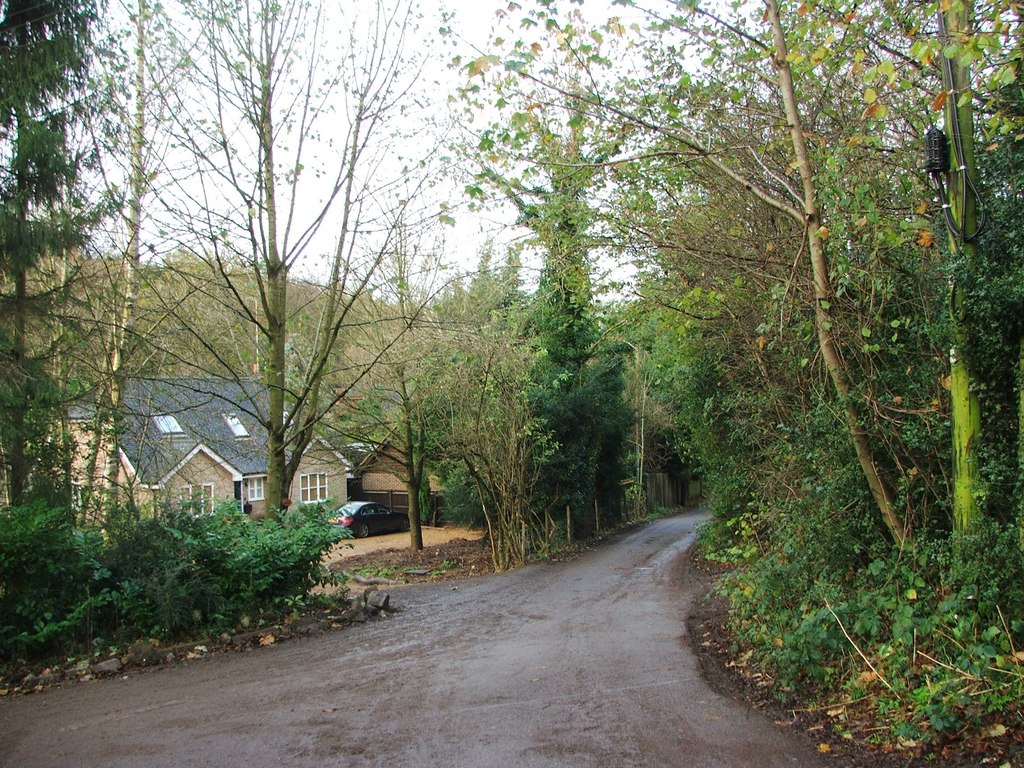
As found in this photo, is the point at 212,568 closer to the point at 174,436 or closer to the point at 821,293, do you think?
the point at 174,436

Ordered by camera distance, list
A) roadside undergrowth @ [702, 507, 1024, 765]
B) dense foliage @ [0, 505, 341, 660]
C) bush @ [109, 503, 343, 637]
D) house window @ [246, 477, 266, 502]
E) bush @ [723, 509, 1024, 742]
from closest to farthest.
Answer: roadside undergrowth @ [702, 507, 1024, 765]
bush @ [723, 509, 1024, 742]
dense foliage @ [0, 505, 341, 660]
bush @ [109, 503, 343, 637]
house window @ [246, 477, 266, 502]

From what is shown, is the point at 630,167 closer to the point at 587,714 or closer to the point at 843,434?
the point at 843,434

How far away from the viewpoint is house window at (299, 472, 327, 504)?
3638 cm

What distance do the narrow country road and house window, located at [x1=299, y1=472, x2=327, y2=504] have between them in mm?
26987

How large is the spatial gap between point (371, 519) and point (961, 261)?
103 feet

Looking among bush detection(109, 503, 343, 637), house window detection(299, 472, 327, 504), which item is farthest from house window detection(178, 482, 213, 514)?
house window detection(299, 472, 327, 504)

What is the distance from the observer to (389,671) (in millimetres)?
7777

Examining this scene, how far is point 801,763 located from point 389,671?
431 centimetres

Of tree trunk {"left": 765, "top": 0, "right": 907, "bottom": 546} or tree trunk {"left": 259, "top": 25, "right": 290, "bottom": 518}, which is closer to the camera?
tree trunk {"left": 765, "top": 0, "right": 907, "bottom": 546}

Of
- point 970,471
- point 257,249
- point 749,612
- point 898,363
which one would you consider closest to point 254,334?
point 257,249

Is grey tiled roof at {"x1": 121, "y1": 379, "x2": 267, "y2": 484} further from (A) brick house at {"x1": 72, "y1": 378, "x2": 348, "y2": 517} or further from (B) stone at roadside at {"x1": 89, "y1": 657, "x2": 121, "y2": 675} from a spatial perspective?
(B) stone at roadside at {"x1": 89, "y1": 657, "x2": 121, "y2": 675}

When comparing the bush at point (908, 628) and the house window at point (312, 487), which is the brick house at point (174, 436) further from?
the house window at point (312, 487)

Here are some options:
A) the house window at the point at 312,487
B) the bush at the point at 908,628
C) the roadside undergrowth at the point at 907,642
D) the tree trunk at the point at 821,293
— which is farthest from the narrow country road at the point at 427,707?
the house window at the point at 312,487

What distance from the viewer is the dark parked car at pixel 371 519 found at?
111 ft
